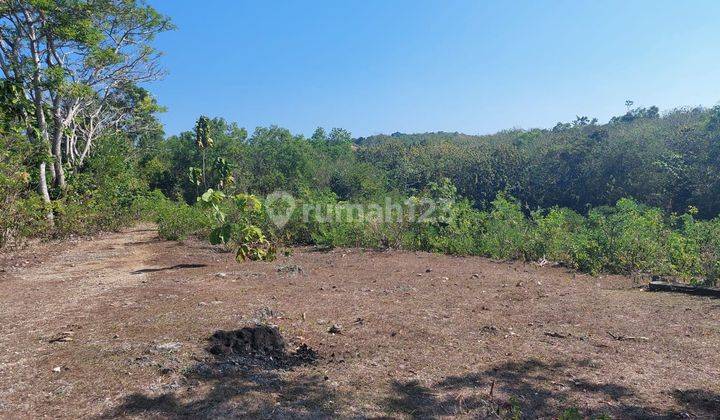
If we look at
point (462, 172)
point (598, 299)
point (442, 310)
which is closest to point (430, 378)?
point (442, 310)

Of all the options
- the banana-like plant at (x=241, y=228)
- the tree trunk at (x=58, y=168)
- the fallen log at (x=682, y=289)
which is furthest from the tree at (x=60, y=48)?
the fallen log at (x=682, y=289)

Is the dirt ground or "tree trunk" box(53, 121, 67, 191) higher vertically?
"tree trunk" box(53, 121, 67, 191)

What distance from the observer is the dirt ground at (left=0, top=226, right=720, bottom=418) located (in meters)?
2.73

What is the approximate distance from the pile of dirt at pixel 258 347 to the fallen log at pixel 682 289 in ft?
16.5

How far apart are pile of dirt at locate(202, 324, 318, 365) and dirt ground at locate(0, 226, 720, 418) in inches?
4.1

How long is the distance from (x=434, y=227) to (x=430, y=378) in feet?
24.1

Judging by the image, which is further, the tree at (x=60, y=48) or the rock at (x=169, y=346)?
the tree at (x=60, y=48)

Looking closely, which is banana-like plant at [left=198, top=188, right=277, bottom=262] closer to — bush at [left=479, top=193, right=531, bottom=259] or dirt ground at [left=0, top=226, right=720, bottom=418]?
dirt ground at [left=0, top=226, right=720, bottom=418]

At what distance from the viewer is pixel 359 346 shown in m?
3.76

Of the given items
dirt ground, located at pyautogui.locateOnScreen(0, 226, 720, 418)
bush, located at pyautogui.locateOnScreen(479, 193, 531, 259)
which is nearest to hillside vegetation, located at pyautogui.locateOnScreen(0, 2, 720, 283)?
bush, located at pyautogui.locateOnScreen(479, 193, 531, 259)

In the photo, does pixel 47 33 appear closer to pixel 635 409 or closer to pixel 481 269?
pixel 481 269

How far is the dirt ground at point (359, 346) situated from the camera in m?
2.73

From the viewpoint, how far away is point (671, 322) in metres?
4.61

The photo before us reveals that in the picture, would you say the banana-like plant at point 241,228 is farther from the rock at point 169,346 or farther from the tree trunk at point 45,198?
the tree trunk at point 45,198
